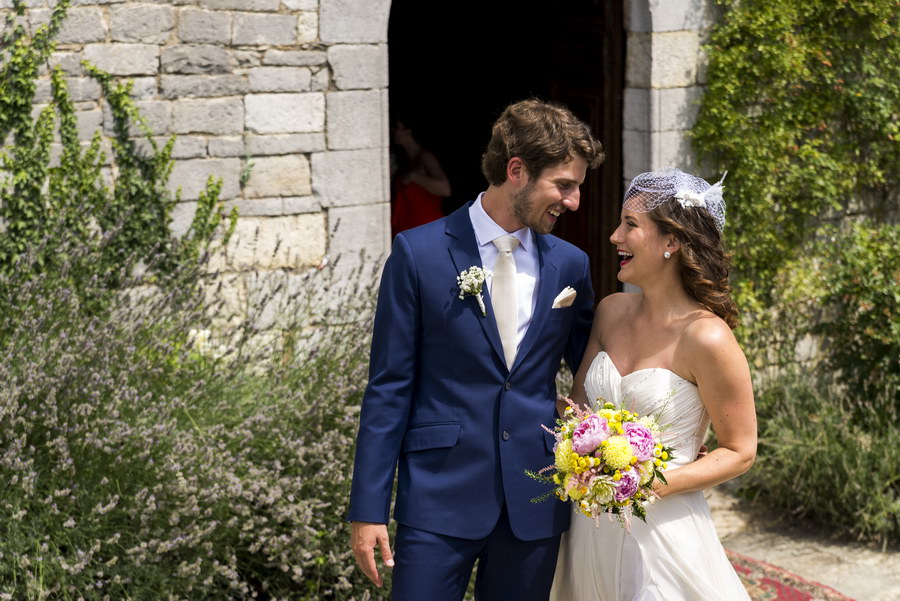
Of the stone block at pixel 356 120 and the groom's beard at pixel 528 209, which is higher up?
the stone block at pixel 356 120

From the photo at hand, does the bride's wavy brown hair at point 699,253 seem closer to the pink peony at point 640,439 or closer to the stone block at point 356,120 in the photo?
the pink peony at point 640,439

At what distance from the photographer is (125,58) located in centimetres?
523

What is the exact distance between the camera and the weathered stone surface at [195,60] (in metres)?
5.32

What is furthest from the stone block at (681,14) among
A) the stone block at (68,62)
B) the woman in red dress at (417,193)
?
the stone block at (68,62)

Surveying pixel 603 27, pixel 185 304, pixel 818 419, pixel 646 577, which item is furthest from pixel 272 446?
pixel 603 27

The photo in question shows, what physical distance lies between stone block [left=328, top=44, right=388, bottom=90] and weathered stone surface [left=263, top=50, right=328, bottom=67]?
0.06 m

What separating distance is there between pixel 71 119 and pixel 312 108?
1.18m

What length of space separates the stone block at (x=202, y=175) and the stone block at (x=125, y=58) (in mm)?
475

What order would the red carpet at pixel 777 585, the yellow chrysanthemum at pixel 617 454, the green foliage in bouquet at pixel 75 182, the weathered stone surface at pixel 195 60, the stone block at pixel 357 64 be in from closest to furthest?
the yellow chrysanthemum at pixel 617 454
the red carpet at pixel 777 585
the green foliage in bouquet at pixel 75 182
the weathered stone surface at pixel 195 60
the stone block at pixel 357 64

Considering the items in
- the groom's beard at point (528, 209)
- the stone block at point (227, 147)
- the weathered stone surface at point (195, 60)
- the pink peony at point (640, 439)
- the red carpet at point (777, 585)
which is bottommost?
the red carpet at point (777, 585)

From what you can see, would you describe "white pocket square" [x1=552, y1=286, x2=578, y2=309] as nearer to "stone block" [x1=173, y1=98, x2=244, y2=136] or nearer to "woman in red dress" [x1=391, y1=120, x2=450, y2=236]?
"stone block" [x1=173, y1=98, x2=244, y2=136]

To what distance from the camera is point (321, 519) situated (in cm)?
408

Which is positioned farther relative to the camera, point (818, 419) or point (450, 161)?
point (450, 161)

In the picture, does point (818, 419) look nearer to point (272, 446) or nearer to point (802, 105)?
point (802, 105)
